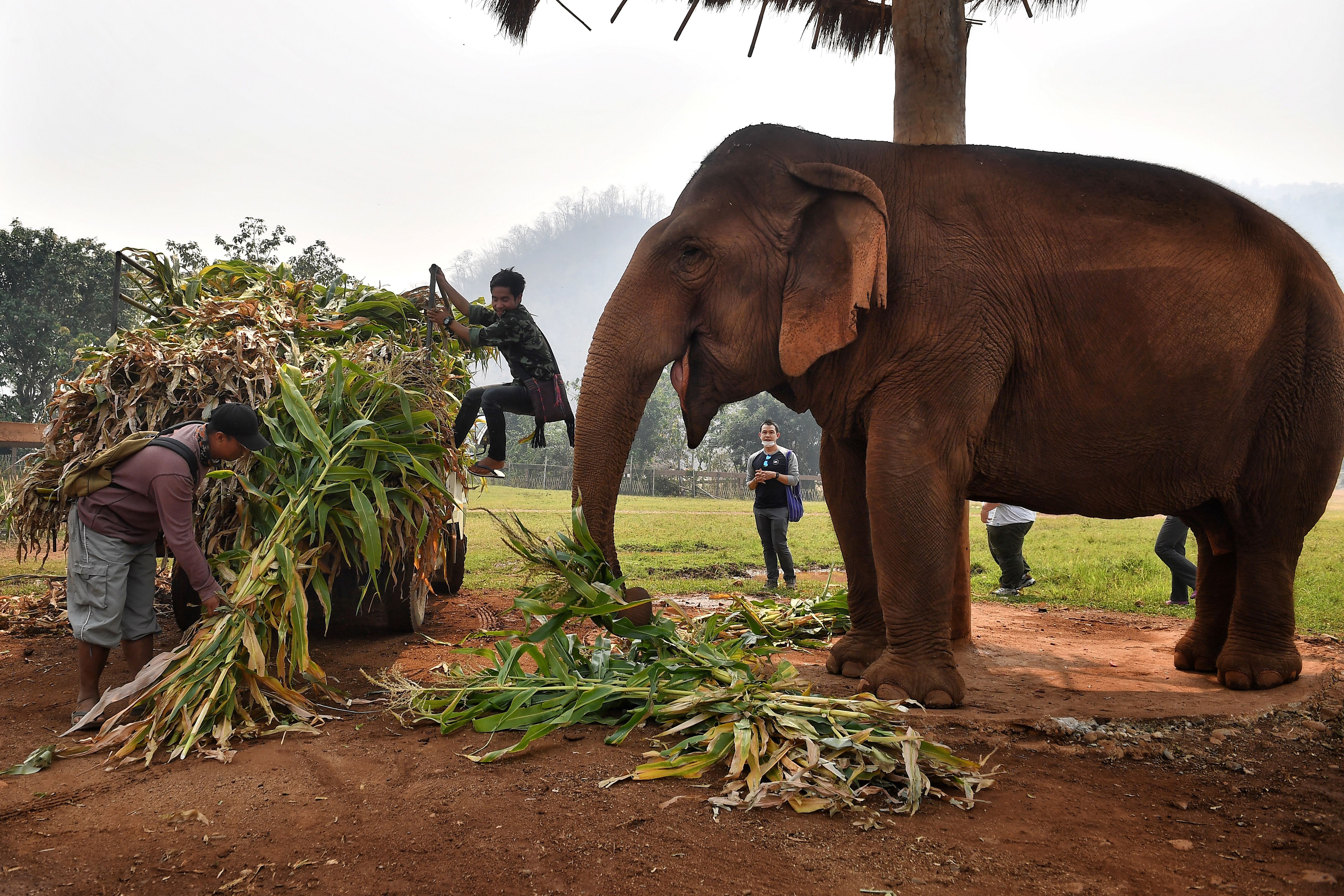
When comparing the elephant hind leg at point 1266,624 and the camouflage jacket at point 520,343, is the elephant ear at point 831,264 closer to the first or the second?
the camouflage jacket at point 520,343

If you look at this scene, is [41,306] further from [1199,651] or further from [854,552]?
[1199,651]

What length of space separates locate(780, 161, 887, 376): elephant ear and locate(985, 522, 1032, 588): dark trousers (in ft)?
17.9

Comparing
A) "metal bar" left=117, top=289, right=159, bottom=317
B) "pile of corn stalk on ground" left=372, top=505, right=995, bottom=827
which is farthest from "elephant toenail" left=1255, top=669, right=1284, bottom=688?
"metal bar" left=117, top=289, right=159, bottom=317

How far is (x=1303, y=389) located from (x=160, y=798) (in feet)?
18.1

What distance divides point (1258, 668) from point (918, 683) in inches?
81.2

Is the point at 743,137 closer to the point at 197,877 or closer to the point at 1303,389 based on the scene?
the point at 1303,389

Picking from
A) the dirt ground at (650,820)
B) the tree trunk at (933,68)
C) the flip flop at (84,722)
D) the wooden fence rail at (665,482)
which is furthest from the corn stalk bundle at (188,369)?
the wooden fence rail at (665,482)

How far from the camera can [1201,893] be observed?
225cm

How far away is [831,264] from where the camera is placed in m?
4.15

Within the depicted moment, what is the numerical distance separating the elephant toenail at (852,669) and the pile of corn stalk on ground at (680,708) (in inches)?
24.9

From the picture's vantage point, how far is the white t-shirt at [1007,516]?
8.70 m

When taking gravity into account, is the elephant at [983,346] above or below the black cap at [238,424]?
above

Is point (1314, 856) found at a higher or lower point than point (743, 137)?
lower

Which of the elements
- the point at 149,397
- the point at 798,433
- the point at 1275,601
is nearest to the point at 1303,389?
the point at 1275,601
